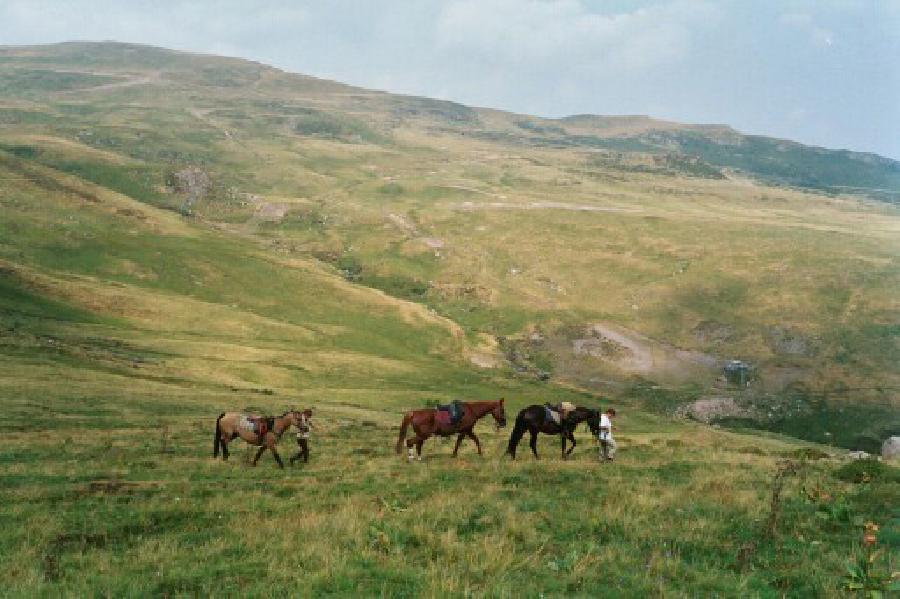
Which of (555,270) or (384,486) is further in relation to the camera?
(555,270)

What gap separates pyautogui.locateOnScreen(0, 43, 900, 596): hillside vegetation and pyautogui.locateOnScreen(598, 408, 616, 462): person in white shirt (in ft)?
4.21

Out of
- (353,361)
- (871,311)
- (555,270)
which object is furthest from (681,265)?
(353,361)

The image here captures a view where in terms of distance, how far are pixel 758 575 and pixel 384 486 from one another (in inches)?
470

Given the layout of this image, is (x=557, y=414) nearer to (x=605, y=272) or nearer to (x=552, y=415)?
(x=552, y=415)

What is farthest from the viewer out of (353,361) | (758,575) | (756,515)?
(353,361)

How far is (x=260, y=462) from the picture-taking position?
26.5 metres

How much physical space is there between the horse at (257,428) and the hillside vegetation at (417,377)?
1223mm

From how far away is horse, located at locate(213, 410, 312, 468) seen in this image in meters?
24.8

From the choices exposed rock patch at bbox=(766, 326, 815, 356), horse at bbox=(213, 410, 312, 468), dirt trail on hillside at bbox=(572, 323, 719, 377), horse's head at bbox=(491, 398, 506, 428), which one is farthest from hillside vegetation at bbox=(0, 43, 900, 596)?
horse's head at bbox=(491, 398, 506, 428)

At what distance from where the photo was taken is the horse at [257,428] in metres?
24.8

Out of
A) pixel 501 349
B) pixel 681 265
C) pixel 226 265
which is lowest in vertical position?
pixel 501 349

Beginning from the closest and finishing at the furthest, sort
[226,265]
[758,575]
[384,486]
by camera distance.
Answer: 1. [758,575]
2. [384,486]
3. [226,265]

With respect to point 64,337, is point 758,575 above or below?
above

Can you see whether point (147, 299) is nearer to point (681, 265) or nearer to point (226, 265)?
point (226, 265)
